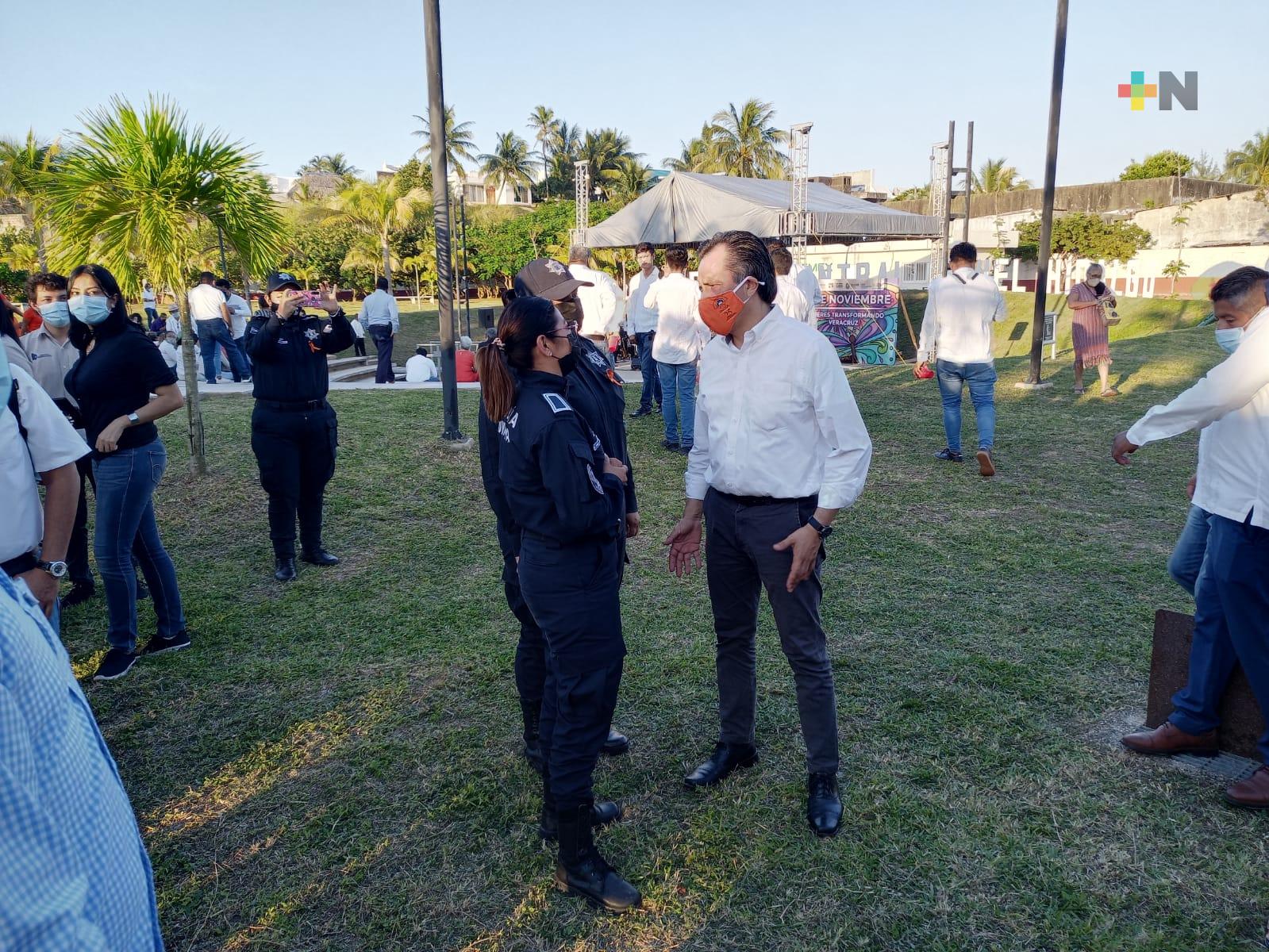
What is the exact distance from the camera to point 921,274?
88.9 ft

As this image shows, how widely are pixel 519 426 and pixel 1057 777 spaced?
2458mm

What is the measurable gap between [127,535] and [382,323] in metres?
11.3

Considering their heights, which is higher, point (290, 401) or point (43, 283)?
point (43, 283)

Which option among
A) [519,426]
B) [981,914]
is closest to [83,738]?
[519,426]

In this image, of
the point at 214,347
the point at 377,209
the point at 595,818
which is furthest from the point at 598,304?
the point at 377,209

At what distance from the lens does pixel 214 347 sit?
14.5 meters

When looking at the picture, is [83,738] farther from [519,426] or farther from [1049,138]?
[1049,138]

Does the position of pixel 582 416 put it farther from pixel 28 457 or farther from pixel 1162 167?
pixel 1162 167

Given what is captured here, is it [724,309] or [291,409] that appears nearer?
[724,309]

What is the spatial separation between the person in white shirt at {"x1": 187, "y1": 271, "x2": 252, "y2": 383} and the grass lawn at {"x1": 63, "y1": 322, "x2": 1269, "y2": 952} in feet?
28.7

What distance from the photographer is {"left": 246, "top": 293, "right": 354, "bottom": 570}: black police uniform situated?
547 cm

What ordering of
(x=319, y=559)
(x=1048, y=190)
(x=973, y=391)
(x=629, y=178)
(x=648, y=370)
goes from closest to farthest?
(x=319, y=559) < (x=973, y=391) < (x=648, y=370) < (x=1048, y=190) < (x=629, y=178)

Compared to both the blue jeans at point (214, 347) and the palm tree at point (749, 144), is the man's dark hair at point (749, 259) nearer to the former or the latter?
the blue jeans at point (214, 347)

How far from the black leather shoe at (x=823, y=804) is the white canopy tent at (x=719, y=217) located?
46.1ft
